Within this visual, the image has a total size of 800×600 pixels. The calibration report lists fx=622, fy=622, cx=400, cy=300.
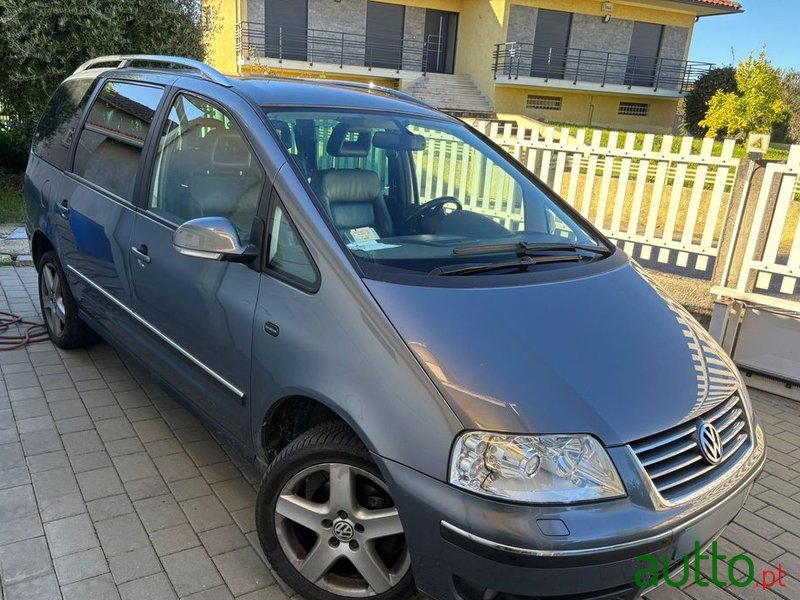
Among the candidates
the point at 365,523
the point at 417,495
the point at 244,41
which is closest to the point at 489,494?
the point at 417,495

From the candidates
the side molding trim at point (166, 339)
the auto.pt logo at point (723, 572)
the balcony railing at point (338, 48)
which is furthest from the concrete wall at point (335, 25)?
the auto.pt logo at point (723, 572)

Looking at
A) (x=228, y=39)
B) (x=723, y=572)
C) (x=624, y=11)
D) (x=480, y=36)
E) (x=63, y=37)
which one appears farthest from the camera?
(x=624, y=11)

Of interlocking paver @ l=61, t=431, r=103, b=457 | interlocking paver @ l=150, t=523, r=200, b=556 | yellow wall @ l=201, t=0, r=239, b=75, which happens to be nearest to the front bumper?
interlocking paver @ l=150, t=523, r=200, b=556

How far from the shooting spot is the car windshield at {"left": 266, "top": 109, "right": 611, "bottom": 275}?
2434 mm

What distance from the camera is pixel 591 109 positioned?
30.9 metres

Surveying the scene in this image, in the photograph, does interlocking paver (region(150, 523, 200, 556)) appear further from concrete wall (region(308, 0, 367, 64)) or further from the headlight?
concrete wall (region(308, 0, 367, 64))

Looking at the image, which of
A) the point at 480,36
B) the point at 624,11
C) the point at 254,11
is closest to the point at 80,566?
the point at 254,11

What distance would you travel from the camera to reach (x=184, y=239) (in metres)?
2.43

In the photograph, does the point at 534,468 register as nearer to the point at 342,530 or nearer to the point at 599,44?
the point at 342,530

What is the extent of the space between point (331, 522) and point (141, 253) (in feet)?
5.63

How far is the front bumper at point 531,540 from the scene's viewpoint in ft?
5.68

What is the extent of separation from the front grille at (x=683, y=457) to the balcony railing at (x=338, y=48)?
82.8ft

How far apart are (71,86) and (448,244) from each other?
3.37m

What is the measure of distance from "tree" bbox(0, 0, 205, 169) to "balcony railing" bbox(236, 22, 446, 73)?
1582 centimetres
